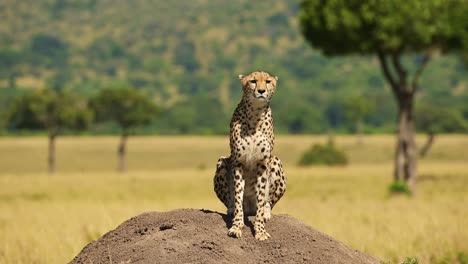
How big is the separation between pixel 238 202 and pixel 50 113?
54.0 meters

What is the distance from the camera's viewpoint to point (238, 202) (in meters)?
8.15

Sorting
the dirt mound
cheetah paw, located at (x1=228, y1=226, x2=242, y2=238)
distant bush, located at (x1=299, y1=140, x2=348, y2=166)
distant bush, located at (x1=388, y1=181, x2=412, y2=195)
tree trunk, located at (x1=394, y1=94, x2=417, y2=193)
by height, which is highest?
cheetah paw, located at (x1=228, y1=226, x2=242, y2=238)

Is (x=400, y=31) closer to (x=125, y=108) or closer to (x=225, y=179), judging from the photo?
(x=225, y=179)

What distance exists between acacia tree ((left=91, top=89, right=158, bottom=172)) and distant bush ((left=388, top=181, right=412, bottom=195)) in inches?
1525

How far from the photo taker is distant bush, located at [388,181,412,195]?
27422mm

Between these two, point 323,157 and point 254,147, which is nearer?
point 254,147

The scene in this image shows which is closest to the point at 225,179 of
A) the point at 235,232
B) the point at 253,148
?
the point at 253,148

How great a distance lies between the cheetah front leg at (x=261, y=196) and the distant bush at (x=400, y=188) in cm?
1968

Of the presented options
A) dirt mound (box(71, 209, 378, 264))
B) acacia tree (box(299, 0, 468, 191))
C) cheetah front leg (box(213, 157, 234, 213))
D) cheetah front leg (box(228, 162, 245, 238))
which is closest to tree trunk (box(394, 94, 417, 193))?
acacia tree (box(299, 0, 468, 191))

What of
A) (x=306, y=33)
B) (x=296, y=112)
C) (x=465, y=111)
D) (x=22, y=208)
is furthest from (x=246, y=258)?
(x=296, y=112)

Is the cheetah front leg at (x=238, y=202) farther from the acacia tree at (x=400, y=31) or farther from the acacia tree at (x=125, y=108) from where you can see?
the acacia tree at (x=125, y=108)

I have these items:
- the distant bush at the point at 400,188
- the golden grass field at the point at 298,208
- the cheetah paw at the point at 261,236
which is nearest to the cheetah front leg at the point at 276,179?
the cheetah paw at the point at 261,236

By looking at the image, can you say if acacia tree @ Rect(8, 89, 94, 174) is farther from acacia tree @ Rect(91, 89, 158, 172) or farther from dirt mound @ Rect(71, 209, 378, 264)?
dirt mound @ Rect(71, 209, 378, 264)

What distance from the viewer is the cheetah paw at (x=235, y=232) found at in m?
7.97
